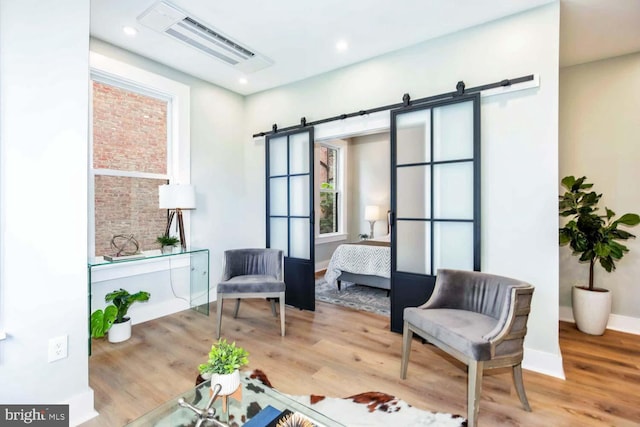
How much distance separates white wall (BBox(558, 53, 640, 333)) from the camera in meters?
2.96

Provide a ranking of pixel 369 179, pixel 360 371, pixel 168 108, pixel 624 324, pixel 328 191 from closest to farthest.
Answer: pixel 360 371, pixel 624 324, pixel 168 108, pixel 328 191, pixel 369 179

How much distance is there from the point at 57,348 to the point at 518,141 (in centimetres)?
342

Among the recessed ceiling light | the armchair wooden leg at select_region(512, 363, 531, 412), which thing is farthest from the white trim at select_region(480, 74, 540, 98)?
the recessed ceiling light

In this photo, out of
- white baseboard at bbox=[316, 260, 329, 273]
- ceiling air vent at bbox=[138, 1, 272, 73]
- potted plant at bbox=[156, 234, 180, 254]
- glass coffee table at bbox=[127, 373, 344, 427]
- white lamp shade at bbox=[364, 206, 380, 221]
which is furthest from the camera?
white lamp shade at bbox=[364, 206, 380, 221]

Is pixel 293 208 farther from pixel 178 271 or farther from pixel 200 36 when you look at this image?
pixel 200 36

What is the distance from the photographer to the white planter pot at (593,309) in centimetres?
280

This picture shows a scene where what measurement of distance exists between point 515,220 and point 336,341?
186 centimetres

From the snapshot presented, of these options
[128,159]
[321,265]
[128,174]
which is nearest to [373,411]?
[128,174]

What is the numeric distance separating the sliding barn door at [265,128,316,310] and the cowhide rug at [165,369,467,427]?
1688 millimetres

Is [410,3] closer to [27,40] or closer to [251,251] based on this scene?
[27,40]

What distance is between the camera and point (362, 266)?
4.12 m

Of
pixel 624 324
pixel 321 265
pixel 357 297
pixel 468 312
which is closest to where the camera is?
pixel 468 312

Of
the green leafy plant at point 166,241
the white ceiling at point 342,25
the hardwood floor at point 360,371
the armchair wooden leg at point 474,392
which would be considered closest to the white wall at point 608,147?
the white ceiling at point 342,25

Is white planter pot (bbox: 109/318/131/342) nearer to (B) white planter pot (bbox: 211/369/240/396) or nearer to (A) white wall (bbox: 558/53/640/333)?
(B) white planter pot (bbox: 211/369/240/396)
